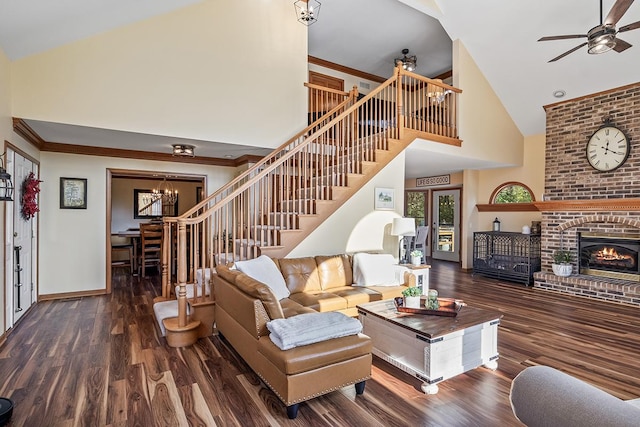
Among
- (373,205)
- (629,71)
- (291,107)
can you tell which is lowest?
(373,205)

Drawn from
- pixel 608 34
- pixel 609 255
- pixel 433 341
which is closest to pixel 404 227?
pixel 433 341

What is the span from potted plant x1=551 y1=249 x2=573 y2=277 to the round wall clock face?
62.3 inches

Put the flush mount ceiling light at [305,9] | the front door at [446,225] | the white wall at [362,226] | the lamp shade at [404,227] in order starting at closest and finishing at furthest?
the white wall at [362,226], the lamp shade at [404,227], the flush mount ceiling light at [305,9], the front door at [446,225]

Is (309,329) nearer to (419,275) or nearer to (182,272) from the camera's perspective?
(182,272)

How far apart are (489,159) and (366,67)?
3627mm

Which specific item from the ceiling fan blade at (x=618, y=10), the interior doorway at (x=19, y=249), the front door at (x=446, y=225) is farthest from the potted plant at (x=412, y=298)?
the front door at (x=446, y=225)

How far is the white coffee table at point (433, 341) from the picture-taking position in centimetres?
265

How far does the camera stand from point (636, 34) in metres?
4.84

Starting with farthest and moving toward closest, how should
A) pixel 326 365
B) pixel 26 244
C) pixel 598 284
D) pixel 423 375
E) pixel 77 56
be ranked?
pixel 598 284, pixel 26 244, pixel 77 56, pixel 423 375, pixel 326 365

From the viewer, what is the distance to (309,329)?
2.43 meters

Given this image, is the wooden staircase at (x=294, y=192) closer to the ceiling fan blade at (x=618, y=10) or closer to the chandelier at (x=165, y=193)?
the ceiling fan blade at (x=618, y=10)

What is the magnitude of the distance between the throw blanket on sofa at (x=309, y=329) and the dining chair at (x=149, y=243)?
532 centimetres

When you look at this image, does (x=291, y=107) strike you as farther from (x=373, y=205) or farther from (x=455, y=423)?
(x=455, y=423)

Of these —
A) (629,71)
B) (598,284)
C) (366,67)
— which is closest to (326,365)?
(598,284)
